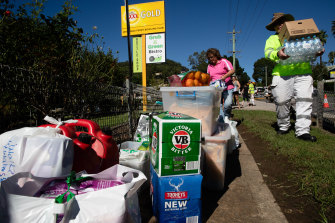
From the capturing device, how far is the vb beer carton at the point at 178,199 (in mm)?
1603

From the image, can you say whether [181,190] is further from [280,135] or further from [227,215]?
[280,135]

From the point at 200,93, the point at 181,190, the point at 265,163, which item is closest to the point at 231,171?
the point at 265,163

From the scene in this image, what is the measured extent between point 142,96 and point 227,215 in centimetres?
325

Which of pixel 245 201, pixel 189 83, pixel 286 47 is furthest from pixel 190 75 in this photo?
pixel 286 47

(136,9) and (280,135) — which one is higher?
(136,9)

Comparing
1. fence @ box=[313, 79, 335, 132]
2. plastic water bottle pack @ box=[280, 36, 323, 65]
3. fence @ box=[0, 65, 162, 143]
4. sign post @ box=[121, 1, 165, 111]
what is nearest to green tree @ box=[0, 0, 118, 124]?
fence @ box=[0, 65, 162, 143]

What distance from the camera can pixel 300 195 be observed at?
6.56ft

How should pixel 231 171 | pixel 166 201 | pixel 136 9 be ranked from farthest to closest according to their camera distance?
pixel 136 9 → pixel 231 171 → pixel 166 201

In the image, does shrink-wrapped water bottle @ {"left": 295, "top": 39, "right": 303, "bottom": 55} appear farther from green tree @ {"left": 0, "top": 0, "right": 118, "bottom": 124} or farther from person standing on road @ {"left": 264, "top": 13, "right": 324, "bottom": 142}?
green tree @ {"left": 0, "top": 0, "right": 118, "bottom": 124}

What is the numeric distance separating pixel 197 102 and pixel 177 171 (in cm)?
96

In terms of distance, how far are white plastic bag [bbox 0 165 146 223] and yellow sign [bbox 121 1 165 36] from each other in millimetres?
12028

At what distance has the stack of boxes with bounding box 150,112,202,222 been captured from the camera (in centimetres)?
161

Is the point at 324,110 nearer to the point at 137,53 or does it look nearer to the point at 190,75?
the point at 190,75

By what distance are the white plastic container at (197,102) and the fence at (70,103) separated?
2.75 ft
